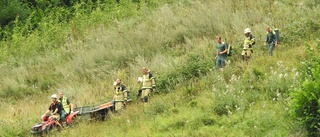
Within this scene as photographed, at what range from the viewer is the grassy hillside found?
11281mm

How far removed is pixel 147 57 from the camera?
20.1m

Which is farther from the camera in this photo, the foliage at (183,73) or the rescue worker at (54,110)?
the foliage at (183,73)

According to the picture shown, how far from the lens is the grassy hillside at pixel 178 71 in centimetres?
1128

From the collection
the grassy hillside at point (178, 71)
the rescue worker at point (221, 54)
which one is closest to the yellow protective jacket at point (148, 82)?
the grassy hillside at point (178, 71)

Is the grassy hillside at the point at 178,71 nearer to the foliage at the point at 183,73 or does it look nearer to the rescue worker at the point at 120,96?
the foliage at the point at 183,73

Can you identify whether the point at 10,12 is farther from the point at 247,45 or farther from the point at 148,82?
the point at 247,45

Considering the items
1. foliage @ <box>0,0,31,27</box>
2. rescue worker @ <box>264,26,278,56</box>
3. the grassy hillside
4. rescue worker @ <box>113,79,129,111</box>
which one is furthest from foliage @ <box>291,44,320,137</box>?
foliage @ <box>0,0,31,27</box>

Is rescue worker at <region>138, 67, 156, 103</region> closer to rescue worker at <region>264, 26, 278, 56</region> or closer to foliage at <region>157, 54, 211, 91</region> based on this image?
foliage at <region>157, 54, 211, 91</region>

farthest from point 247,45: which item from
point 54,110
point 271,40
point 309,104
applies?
point 309,104

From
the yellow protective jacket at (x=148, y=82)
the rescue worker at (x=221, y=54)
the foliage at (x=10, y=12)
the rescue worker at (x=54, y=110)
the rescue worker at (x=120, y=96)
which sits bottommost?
the rescue worker at (x=54, y=110)

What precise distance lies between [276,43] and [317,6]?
187 inches

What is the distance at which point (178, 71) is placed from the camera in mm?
16125

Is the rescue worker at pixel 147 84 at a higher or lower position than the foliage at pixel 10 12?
lower

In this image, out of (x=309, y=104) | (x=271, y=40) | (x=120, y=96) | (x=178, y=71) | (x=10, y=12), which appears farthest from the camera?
(x=10, y=12)
